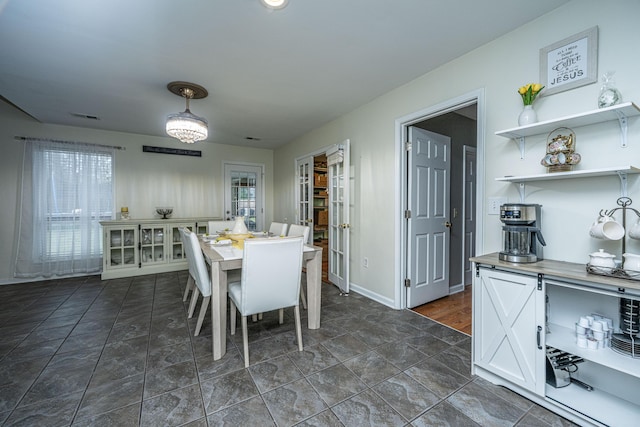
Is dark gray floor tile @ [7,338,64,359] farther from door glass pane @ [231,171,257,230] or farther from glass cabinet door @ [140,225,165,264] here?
door glass pane @ [231,171,257,230]

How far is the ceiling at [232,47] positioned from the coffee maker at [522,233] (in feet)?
4.29

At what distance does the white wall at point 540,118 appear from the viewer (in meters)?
1.46

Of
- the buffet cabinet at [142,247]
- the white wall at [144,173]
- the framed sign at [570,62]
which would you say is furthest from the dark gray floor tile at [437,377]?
the white wall at [144,173]

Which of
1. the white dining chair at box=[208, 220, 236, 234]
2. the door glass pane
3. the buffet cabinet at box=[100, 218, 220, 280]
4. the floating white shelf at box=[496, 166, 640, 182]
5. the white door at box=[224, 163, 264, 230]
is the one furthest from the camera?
the door glass pane

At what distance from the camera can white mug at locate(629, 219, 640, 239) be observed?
131 cm

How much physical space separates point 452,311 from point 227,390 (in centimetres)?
241

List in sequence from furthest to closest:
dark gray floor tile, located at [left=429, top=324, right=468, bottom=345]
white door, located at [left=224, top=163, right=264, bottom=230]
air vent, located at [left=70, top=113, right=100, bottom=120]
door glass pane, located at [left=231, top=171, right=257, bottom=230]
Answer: door glass pane, located at [left=231, top=171, right=257, bottom=230], white door, located at [left=224, top=163, right=264, bottom=230], air vent, located at [left=70, top=113, right=100, bottom=120], dark gray floor tile, located at [left=429, top=324, right=468, bottom=345]

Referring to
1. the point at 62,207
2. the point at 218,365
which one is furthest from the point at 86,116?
the point at 218,365

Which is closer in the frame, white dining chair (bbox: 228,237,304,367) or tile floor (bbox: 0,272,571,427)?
tile floor (bbox: 0,272,571,427)

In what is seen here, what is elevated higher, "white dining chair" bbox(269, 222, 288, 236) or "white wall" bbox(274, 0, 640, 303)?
"white wall" bbox(274, 0, 640, 303)

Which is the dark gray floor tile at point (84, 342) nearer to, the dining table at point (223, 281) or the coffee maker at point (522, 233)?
the dining table at point (223, 281)

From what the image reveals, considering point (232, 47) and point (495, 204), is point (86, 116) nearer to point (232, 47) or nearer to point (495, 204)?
point (232, 47)

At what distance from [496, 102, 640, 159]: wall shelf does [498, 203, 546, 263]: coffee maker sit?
492 millimetres

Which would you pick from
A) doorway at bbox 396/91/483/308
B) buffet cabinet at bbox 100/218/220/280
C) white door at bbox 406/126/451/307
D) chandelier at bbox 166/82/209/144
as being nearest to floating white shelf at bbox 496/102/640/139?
white door at bbox 406/126/451/307
